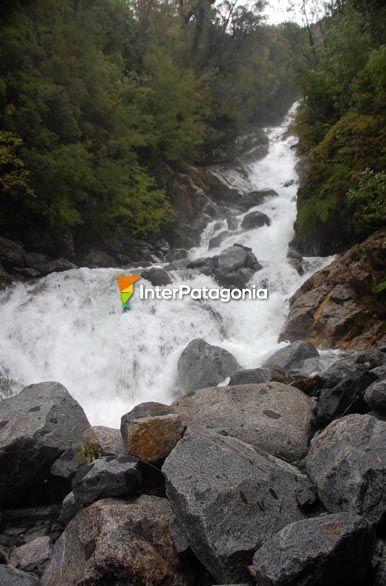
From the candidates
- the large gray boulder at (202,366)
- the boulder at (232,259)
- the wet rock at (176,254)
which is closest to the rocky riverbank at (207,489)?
the large gray boulder at (202,366)

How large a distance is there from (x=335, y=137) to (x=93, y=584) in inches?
411

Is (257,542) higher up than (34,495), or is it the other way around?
(257,542)

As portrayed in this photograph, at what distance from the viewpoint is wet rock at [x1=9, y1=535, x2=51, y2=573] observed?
13.2ft

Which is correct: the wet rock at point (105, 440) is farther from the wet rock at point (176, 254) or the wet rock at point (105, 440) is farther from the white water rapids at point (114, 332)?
the wet rock at point (176, 254)

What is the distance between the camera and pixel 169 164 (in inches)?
856

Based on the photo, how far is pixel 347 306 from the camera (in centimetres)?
876

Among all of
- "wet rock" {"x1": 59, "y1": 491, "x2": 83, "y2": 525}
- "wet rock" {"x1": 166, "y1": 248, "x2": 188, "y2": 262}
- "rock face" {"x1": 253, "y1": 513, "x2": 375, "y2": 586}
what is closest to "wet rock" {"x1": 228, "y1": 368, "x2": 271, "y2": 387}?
"wet rock" {"x1": 59, "y1": 491, "x2": 83, "y2": 525}

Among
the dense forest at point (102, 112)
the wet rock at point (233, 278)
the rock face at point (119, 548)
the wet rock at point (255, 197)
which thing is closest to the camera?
the rock face at point (119, 548)

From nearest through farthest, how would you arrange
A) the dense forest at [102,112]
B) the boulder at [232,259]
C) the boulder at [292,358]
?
the boulder at [292,358]
the dense forest at [102,112]
the boulder at [232,259]

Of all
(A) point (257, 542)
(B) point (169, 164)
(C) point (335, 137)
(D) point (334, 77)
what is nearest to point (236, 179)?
(B) point (169, 164)

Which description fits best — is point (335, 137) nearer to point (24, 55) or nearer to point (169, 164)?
point (24, 55)

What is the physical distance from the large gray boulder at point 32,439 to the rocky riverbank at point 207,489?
2cm

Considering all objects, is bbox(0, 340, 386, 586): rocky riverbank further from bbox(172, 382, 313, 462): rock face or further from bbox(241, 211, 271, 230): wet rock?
bbox(241, 211, 271, 230): wet rock

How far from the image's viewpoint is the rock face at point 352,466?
2.96 meters
